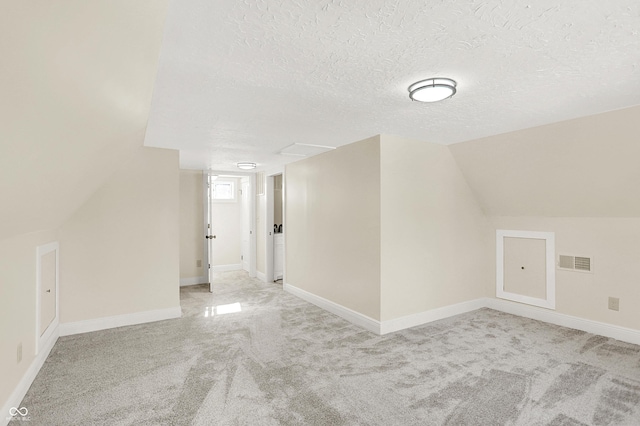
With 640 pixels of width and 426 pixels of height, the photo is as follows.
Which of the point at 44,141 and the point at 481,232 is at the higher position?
the point at 44,141

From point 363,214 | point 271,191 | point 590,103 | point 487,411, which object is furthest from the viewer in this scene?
point 271,191

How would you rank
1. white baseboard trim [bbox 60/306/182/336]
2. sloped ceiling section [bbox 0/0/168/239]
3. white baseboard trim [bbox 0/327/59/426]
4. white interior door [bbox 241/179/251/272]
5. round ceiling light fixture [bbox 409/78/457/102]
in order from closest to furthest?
sloped ceiling section [bbox 0/0/168/239], white baseboard trim [bbox 0/327/59/426], round ceiling light fixture [bbox 409/78/457/102], white baseboard trim [bbox 60/306/182/336], white interior door [bbox 241/179/251/272]

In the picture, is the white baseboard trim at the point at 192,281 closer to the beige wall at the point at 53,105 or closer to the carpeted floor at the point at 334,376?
the carpeted floor at the point at 334,376

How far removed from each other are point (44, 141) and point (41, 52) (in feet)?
2.24

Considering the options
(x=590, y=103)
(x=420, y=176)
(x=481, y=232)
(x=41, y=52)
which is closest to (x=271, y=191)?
(x=420, y=176)

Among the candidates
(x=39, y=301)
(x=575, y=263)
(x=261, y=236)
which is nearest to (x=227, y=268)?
(x=261, y=236)

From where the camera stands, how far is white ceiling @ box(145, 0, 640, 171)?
144cm

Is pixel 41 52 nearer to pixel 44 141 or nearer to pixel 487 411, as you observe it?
pixel 44 141

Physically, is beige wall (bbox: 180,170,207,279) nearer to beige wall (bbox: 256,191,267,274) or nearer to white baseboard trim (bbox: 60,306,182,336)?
beige wall (bbox: 256,191,267,274)

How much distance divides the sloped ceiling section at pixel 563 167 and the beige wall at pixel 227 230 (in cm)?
514

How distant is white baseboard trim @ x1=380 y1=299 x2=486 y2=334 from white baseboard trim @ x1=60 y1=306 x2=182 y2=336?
9.07 feet

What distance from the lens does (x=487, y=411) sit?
2.20 metres
